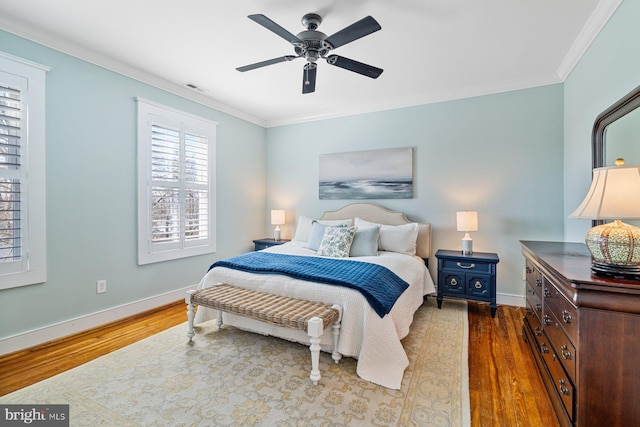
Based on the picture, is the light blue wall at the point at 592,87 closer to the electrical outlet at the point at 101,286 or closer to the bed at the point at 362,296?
the bed at the point at 362,296

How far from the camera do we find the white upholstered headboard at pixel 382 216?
3.81 metres

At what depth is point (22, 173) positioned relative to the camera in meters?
2.47

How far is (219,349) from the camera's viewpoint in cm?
248

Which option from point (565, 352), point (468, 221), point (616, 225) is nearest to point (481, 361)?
point (565, 352)

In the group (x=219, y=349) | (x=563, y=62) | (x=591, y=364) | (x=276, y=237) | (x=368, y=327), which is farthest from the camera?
(x=276, y=237)

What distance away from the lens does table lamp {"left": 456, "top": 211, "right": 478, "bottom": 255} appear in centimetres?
344

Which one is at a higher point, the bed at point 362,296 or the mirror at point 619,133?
the mirror at point 619,133

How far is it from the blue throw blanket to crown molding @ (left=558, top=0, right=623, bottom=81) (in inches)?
100

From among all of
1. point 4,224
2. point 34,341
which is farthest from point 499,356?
point 4,224

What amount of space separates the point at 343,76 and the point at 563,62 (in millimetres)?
2245

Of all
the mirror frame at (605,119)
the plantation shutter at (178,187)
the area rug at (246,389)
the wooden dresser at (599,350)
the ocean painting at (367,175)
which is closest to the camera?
the wooden dresser at (599,350)

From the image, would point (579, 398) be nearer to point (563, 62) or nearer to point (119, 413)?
point (119, 413)

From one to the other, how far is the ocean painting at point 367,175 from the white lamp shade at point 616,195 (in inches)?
101

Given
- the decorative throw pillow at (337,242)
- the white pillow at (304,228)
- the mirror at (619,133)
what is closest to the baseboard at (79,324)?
the white pillow at (304,228)
